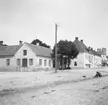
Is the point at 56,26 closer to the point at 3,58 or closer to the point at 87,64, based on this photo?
the point at 3,58

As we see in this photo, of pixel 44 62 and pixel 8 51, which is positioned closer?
pixel 44 62

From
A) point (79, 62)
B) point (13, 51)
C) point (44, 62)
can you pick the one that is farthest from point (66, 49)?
point (79, 62)

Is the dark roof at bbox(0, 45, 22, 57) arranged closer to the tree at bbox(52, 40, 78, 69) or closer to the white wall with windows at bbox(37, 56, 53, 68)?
the white wall with windows at bbox(37, 56, 53, 68)

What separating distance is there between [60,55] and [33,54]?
20.8ft

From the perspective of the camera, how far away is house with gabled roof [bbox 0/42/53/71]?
4256 centimetres

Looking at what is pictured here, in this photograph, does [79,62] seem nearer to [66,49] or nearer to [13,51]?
[66,49]

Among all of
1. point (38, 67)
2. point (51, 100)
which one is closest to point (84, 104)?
point (51, 100)

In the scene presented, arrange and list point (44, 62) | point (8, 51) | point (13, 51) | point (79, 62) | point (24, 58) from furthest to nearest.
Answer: point (79, 62)
point (8, 51)
point (13, 51)
point (44, 62)
point (24, 58)

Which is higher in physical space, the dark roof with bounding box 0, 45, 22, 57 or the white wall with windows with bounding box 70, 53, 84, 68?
the dark roof with bounding box 0, 45, 22, 57

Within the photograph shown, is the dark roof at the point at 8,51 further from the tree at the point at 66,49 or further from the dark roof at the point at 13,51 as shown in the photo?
the tree at the point at 66,49

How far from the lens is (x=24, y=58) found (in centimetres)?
4384

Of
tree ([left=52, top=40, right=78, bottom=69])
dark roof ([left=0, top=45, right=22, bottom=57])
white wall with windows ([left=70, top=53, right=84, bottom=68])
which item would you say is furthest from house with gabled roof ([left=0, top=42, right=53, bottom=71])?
white wall with windows ([left=70, top=53, right=84, bottom=68])

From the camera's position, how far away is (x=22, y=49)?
44469mm

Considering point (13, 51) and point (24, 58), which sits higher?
point (13, 51)
